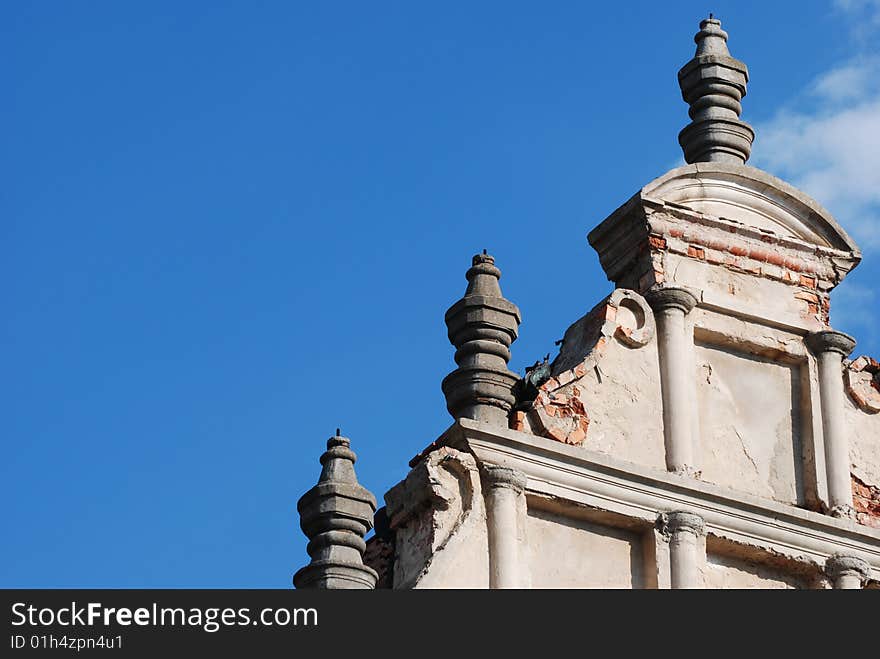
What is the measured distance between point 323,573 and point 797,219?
14.8 ft

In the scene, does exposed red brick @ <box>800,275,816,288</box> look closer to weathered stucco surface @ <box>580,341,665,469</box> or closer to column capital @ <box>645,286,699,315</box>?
column capital @ <box>645,286,699,315</box>

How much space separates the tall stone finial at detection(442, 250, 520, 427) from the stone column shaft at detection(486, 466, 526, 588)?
38 centimetres

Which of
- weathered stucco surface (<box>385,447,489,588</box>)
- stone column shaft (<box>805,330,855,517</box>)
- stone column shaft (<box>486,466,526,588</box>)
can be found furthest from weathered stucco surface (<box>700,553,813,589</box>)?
weathered stucco surface (<box>385,447,489,588</box>)

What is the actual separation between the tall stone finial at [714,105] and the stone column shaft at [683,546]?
9.79ft

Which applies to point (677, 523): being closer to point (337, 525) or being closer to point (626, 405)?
point (626, 405)

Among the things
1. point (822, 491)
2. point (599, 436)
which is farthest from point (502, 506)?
point (822, 491)

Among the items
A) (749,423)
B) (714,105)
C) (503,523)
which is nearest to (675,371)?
(749,423)

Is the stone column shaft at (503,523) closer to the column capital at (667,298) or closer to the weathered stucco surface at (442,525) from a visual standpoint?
the weathered stucco surface at (442,525)

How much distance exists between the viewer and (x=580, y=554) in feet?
67.8

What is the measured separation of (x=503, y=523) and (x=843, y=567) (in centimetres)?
229

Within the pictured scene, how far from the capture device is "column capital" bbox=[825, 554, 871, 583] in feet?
69.5

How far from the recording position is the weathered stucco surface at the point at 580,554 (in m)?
20.5
